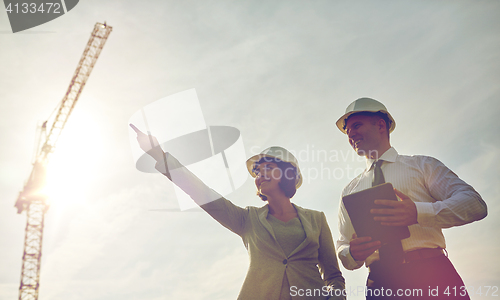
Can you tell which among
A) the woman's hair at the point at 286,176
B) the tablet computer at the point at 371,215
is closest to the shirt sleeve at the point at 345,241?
the tablet computer at the point at 371,215

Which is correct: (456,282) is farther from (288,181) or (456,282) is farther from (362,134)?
(288,181)

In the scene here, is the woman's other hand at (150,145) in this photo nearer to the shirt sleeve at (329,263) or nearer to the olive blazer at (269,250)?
the olive blazer at (269,250)

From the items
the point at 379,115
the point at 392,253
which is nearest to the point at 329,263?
the point at 392,253

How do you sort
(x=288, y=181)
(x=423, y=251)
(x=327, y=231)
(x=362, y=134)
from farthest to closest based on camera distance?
(x=288, y=181)
(x=327, y=231)
(x=362, y=134)
(x=423, y=251)

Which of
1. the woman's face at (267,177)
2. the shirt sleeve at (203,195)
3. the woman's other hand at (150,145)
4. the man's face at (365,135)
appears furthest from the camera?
the woman's face at (267,177)

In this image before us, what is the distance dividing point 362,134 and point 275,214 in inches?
76.1

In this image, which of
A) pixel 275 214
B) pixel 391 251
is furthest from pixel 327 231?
pixel 391 251

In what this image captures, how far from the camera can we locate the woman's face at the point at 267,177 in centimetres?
570

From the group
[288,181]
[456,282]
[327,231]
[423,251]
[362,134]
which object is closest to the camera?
[456,282]

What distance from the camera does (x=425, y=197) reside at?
4.26 meters

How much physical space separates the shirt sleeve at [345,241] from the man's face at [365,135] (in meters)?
0.87

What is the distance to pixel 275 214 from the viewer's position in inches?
223

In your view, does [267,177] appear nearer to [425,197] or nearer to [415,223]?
[425,197]

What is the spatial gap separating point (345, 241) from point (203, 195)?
2182mm
